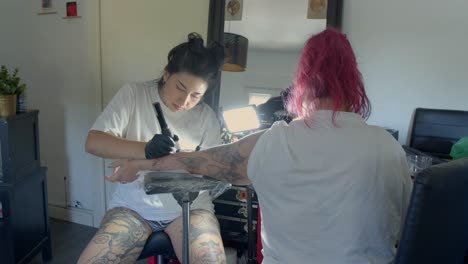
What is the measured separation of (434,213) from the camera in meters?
0.66

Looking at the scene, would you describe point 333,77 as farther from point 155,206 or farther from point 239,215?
point 239,215

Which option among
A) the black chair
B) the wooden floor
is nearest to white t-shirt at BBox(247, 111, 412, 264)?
the black chair

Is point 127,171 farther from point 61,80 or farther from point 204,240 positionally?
point 61,80

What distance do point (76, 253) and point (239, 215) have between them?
3.48 feet

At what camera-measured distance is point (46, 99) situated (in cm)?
242

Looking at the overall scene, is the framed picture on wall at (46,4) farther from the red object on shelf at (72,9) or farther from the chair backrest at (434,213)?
the chair backrest at (434,213)

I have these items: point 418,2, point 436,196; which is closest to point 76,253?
point 436,196

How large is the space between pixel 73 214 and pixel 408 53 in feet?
7.53

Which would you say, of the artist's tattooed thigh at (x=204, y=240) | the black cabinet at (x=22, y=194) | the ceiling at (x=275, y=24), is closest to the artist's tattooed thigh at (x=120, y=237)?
the artist's tattooed thigh at (x=204, y=240)

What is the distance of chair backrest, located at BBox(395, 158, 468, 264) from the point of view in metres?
0.65

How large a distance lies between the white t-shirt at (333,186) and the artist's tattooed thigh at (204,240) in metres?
0.44

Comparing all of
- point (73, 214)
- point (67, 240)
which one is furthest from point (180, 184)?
point (73, 214)

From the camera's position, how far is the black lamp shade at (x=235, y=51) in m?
1.89

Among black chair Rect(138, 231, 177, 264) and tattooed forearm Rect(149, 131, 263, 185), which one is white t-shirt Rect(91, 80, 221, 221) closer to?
black chair Rect(138, 231, 177, 264)
